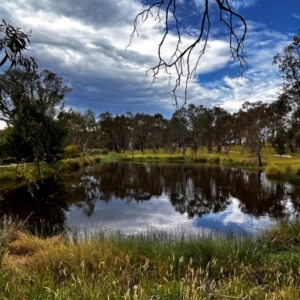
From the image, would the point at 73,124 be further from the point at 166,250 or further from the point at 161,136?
the point at 166,250

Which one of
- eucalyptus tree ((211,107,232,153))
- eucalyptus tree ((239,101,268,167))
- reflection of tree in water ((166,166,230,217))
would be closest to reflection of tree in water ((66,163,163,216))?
reflection of tree in water ((166,166,230,217))

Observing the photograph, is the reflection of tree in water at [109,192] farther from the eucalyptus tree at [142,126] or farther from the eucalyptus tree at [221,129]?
the eucalyptus tree at [142,126]

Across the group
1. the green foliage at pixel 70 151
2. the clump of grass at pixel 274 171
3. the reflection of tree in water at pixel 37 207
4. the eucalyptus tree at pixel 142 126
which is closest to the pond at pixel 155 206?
the reflection of tree in water at pixel 37 207

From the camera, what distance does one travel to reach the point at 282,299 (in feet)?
9.87

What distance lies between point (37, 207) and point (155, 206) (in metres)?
5.51

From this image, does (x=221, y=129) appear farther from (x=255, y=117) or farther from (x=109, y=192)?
(x=109, y=192)

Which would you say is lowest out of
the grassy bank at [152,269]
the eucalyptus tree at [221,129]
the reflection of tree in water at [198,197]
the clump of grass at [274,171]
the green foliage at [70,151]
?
the reflection of tree in water at [198,197]

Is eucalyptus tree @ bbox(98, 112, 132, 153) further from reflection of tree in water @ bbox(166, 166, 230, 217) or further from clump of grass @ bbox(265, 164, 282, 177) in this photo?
reflection of tree in water @ bbox(166, 166, 230, 217)

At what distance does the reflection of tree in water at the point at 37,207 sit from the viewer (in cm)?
1192

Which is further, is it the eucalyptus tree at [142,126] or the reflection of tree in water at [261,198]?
the eucalyptus tree at [142,126]

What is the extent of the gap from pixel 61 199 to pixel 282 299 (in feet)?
52.0

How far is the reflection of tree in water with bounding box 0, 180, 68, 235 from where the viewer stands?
1192cm

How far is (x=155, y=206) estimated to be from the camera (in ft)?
53.3

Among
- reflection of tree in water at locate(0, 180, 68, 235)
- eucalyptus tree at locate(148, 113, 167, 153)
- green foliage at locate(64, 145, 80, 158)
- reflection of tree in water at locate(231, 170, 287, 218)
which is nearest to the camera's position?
reflection of tree in water at locate(0, 180, 68, 235)
